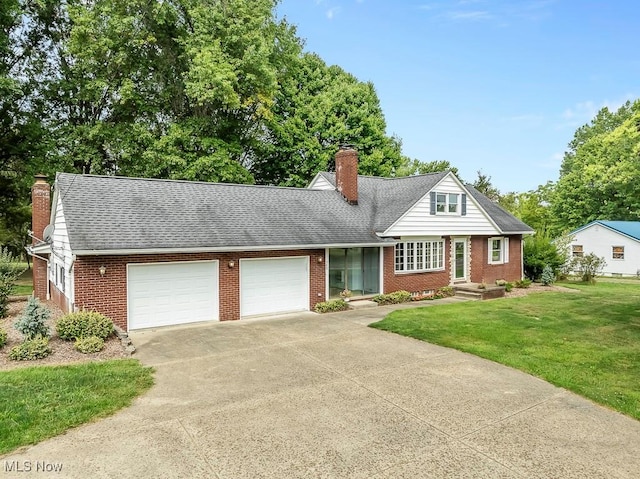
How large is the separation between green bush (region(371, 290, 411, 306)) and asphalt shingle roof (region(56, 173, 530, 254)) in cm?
228

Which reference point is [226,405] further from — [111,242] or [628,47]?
[628,47]

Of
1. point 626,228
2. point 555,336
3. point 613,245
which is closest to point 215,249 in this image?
point 555,336

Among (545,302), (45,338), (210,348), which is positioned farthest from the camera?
(545,302)

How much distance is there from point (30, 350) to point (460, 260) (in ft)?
58.7

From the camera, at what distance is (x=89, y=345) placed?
9.05 m

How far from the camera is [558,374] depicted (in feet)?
25.5

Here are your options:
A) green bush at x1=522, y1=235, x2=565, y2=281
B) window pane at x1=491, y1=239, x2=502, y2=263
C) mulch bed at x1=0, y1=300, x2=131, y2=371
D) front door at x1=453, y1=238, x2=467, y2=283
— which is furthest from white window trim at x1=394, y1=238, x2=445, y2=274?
mulch bed at x1=0, y1=300, x2=131, y2=371

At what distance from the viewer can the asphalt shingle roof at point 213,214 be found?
1172 cm

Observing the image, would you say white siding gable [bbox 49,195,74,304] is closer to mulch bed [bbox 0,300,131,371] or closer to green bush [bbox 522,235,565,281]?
mulch bed [bbox 0,300,131,371]

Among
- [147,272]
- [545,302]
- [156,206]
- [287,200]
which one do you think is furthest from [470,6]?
[147,272]

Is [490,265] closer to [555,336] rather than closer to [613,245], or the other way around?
[555,336]

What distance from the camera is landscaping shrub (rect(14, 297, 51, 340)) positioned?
913 cm

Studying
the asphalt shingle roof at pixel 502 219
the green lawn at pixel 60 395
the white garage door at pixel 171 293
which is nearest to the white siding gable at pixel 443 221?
the asphalt shingle roof at pixel 502 219

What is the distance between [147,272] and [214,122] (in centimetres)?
1720
